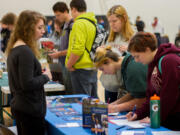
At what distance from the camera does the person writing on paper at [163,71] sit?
6.74ft

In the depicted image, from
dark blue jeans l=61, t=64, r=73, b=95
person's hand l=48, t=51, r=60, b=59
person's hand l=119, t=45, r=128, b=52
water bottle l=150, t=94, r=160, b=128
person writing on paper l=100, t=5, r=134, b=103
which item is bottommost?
dark blue jeans l=61, t=64, r=73, b=95

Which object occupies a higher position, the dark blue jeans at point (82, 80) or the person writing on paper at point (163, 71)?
the person writing on paper at point (163, 71)

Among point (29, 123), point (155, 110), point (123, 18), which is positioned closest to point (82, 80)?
point (123, 18)

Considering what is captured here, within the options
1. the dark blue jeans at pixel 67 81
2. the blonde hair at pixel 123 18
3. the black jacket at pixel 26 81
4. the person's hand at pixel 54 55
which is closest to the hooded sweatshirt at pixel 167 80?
the black jacket at pixel 26 81

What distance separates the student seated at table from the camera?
244cm

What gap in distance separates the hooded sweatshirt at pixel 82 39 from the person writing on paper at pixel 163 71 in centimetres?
138

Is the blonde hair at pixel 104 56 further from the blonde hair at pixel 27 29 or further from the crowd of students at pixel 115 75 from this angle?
the blonde hair at pixel 27 29

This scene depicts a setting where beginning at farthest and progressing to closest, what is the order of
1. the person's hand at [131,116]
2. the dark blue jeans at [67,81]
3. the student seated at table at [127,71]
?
1. the dark blue jeans at [67,81]
2. the student seated at table at [127,71]
3. the person's hand at [131,116]

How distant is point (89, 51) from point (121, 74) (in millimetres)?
1079

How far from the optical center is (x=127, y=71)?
2465 mm

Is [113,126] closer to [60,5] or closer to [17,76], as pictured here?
[17,76]

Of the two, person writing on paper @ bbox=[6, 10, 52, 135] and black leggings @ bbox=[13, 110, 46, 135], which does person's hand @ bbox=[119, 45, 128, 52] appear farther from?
black leggings @ bbox=[13, 110, 46, 135]

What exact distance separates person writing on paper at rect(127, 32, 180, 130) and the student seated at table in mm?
151

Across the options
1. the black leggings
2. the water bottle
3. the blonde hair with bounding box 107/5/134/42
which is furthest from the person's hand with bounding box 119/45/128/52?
the black leggings
